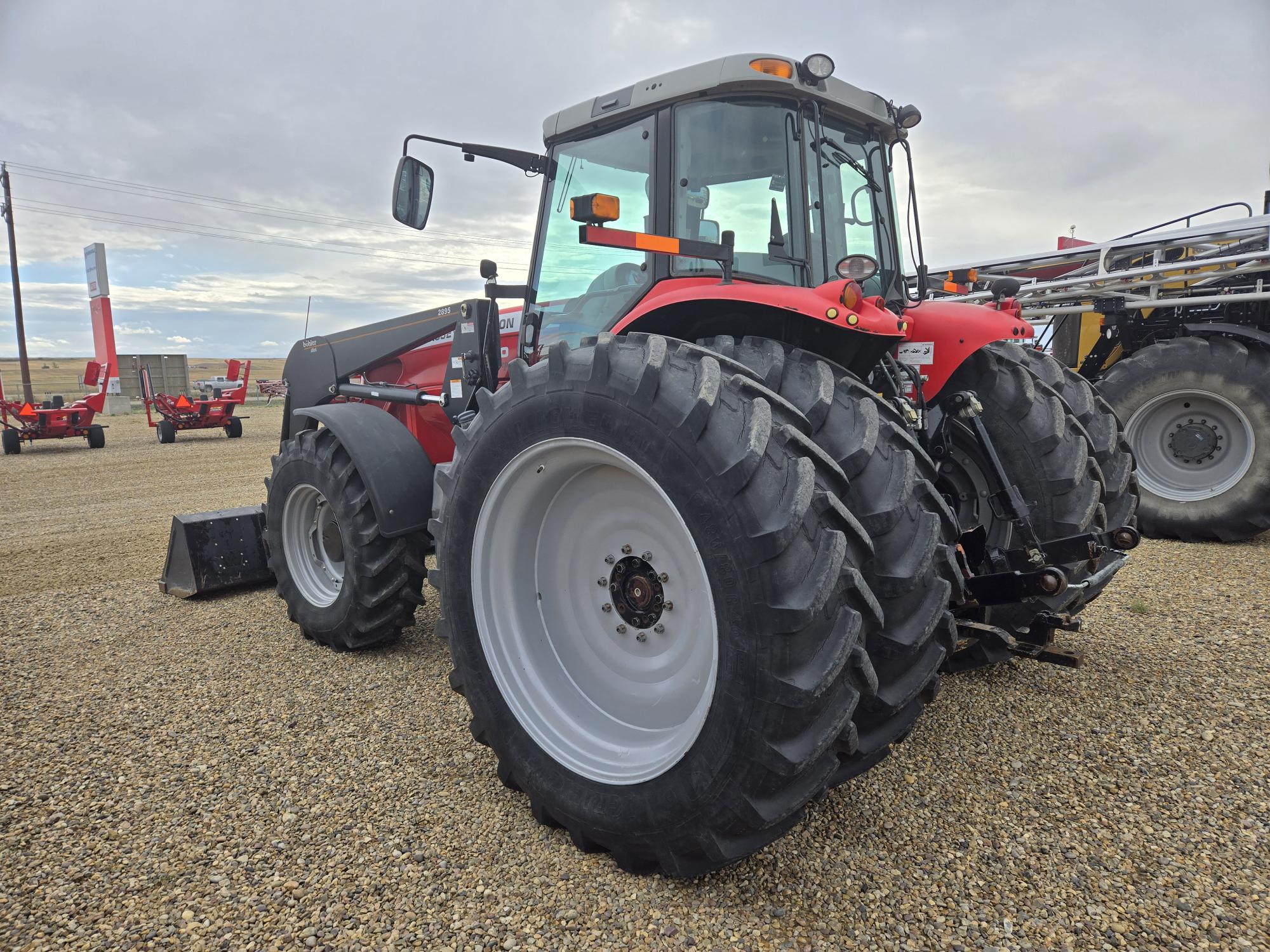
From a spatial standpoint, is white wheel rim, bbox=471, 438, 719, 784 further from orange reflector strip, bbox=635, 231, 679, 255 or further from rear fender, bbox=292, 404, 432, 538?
rear fender, bbox=292, 404, 432, 538

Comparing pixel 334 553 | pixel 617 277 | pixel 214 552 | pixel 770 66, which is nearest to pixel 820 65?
pixel 770 66

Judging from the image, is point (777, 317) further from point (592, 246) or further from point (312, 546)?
point (312, 546)

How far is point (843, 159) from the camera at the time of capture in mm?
Result: 2938

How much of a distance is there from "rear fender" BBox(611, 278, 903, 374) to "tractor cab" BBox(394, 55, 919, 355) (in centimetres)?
13

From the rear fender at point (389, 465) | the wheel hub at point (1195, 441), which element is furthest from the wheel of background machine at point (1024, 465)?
the wheel hub at point (1195, 441)

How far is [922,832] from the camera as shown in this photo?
217 cm

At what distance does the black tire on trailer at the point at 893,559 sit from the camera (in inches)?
72.4

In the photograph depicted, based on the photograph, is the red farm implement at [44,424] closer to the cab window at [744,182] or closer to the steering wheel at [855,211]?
the cab window at [744,182]

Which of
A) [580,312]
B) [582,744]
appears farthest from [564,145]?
[582,744]

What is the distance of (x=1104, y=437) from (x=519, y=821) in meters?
2.70

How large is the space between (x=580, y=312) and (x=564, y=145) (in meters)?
0.75

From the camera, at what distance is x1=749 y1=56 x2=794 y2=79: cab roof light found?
2.57 meters

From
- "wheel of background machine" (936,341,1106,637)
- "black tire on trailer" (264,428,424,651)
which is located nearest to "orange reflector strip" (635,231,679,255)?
"wheel of background machine" (936,341,1106,637)

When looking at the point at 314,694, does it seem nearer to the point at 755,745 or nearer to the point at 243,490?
the point at 755,745
